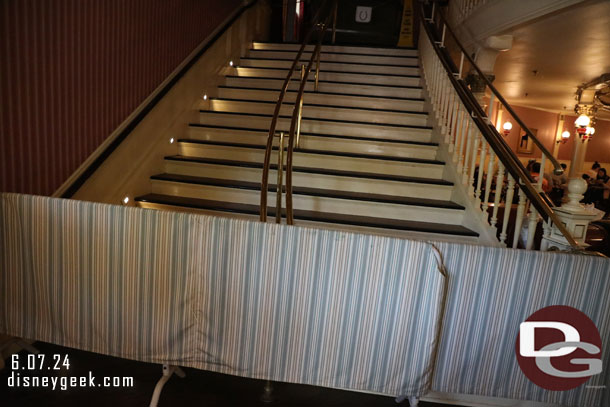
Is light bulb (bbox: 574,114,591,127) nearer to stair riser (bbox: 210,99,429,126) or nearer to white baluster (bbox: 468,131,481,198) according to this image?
stair riser (bbox: 210,99,429,126)

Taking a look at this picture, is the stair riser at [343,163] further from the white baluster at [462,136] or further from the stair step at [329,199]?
the stair step at [329,199]

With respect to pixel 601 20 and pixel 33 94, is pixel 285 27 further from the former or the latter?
pixel 33 94

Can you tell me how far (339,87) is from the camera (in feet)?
18.0

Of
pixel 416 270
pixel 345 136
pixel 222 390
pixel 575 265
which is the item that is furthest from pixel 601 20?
pixel 222 390

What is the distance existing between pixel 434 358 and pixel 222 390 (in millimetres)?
1105

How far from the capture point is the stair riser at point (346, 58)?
5963 millimetres

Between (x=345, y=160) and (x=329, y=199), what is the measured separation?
25.6 inches

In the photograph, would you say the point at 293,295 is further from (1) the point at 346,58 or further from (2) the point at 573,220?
(1) the point at 346,58

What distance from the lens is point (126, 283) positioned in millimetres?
2023

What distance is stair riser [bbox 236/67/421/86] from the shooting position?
5.53 meters

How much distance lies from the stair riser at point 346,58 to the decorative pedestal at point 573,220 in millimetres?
3719

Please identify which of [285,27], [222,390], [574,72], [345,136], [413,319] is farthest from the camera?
[285,27]

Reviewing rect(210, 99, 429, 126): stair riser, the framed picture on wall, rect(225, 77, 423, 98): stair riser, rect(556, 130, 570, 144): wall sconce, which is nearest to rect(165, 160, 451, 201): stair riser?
rect(210, 99, 429, 126): stair riser

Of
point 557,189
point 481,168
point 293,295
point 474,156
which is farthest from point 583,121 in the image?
point 293,295
